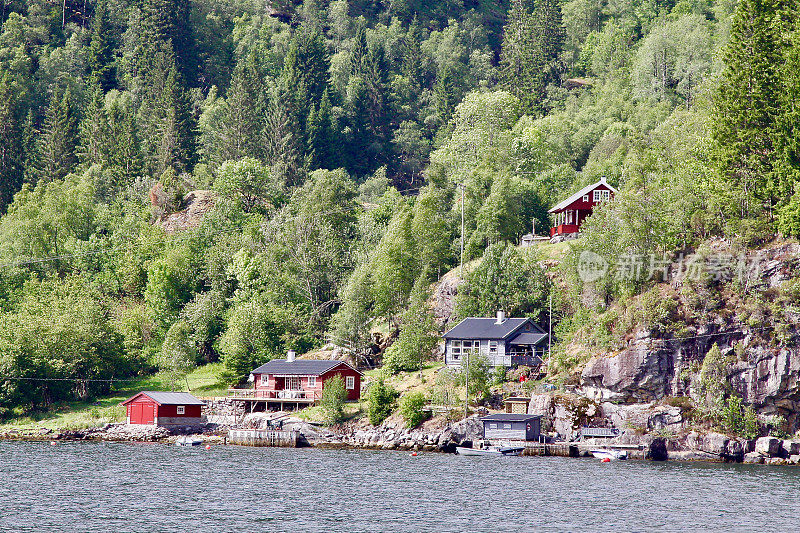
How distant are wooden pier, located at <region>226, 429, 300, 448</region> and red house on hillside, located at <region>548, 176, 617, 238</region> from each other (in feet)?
114

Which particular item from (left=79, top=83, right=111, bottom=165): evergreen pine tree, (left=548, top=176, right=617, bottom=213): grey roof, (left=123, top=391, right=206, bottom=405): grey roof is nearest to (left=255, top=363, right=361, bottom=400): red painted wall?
(left=123, top=391, right=206, bottom=405): grey roof

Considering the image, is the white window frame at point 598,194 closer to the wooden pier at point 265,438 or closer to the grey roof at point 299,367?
the grey roof at point 299,367

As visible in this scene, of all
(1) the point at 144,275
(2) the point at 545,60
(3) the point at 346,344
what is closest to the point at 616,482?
(3) the point at 346,344

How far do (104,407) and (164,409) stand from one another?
27.7 feet

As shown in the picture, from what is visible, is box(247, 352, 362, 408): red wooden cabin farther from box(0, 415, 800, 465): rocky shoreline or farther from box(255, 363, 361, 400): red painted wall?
box(0, 415, 800, 465): rocky shoreline

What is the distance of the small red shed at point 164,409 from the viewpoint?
8325cm

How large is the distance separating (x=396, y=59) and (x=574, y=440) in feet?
343

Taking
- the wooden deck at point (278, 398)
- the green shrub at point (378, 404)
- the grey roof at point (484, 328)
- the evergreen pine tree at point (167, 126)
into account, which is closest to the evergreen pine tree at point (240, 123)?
the evergreen pine tree at point (167, 126)

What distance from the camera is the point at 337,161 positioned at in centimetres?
14062

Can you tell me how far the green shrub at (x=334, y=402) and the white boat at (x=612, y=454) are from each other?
2180cm

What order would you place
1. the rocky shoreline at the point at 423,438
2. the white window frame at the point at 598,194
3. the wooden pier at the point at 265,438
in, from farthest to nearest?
the white window frame at the point at 598,194 < the wooden pier at the point at 265,438 < the rocky shoreline at the point at 423,438

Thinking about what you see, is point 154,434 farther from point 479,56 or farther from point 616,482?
point 479,56

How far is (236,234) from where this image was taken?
11162cm

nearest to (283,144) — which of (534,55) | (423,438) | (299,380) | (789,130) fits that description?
(534,55)
